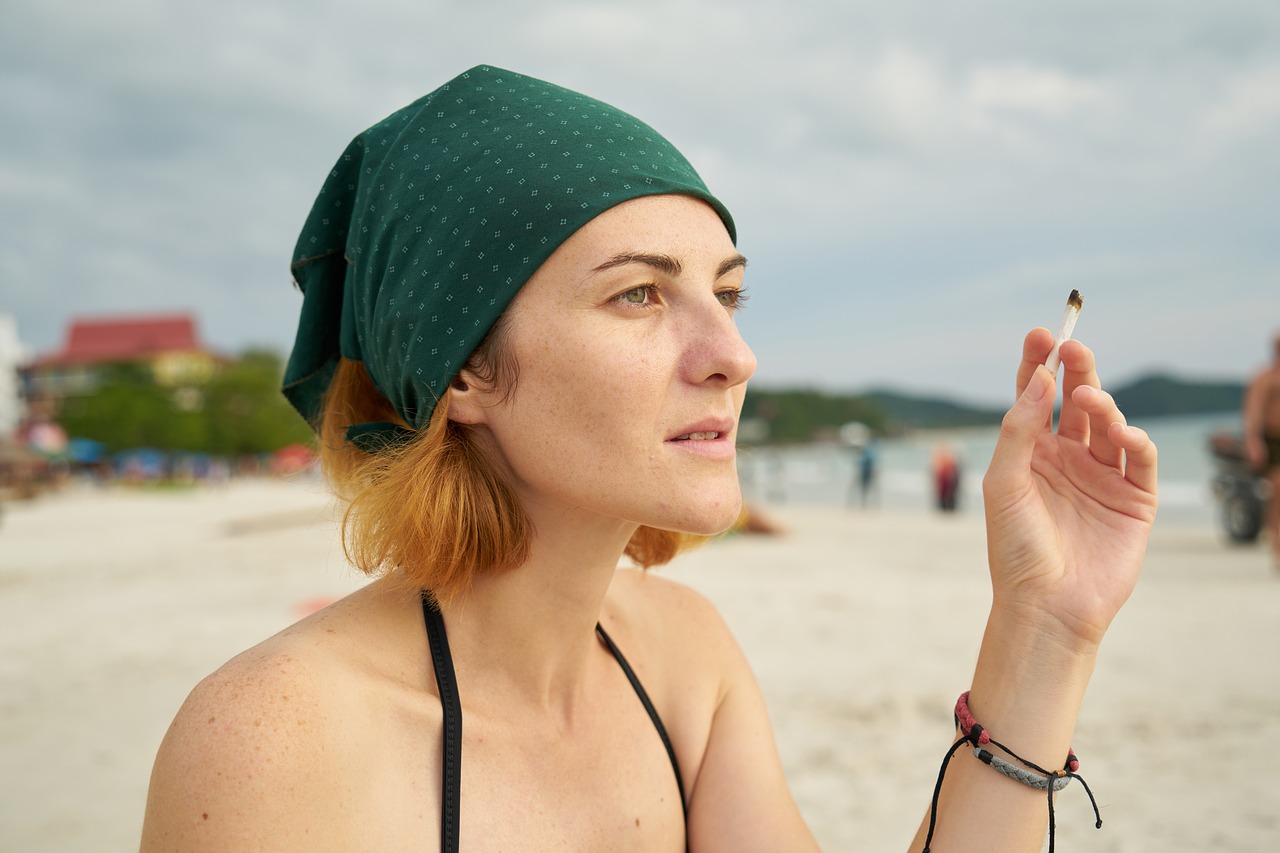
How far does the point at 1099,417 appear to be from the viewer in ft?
5.44

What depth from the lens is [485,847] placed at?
1.66 m

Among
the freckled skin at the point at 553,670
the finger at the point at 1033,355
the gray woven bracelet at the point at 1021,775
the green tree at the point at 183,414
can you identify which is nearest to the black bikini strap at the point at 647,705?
the freckled skin at the point at 553,670

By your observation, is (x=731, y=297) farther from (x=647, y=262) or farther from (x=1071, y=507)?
(x=1071, y=507)

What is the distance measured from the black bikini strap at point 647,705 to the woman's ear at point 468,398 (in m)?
0.59

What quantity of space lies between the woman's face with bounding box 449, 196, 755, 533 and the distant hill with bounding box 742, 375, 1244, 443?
7236cm

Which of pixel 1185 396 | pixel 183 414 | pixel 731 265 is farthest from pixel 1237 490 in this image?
pixel 1185 396

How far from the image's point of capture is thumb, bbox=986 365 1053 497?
1.66m

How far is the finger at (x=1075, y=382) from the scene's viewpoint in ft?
5.47

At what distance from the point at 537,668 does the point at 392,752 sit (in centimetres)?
36

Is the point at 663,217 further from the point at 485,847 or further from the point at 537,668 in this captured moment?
the point at 485,847

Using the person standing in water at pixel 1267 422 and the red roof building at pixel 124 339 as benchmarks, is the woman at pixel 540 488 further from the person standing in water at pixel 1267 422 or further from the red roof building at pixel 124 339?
the red roof building at pixel 124 339

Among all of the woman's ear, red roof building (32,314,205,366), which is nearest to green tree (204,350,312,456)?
red roof building (32,314,205,366)

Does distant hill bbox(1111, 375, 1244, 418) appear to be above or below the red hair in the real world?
above

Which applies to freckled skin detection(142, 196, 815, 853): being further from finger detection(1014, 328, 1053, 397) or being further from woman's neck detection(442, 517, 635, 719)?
finger detection(1014, 328, 1053, 397)
